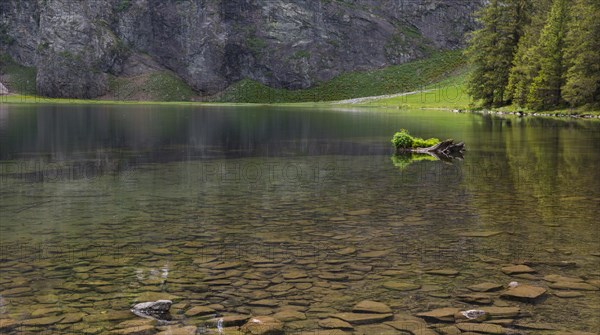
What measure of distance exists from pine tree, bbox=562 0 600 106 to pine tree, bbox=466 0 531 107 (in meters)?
22.5

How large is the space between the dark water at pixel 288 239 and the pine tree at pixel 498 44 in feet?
265

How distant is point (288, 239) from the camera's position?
16.0m

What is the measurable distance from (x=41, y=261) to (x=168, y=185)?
11552 mm

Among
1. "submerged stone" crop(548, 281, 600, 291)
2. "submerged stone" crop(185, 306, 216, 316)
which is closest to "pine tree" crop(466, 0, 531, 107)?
"submerged stone" crop(548, 281, 600, 291)

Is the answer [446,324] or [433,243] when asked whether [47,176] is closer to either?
[433,243]

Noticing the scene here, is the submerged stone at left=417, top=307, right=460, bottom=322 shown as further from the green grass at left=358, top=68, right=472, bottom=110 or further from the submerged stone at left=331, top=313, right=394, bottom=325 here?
the green grass at left=358, top=68, right=472, bottom=110

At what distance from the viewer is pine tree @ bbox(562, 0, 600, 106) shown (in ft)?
261

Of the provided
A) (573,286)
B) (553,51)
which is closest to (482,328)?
(573,286)

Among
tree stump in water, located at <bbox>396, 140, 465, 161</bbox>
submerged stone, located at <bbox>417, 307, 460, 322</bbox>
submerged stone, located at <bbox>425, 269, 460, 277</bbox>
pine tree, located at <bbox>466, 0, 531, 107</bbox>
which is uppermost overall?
pine tree, located at <bbox>466, 0, 531, 107</bbox>

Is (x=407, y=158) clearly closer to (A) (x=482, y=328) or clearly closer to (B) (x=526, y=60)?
(A) (x=482, y=328)

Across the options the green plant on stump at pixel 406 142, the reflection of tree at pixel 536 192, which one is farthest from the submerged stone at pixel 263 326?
the green plant on stump at pixel 406 142

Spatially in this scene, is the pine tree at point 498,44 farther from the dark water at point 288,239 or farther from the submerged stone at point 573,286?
the submerged stone at point 573,286

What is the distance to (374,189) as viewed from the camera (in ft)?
79.6

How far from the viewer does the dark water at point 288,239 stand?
36.8 ft
